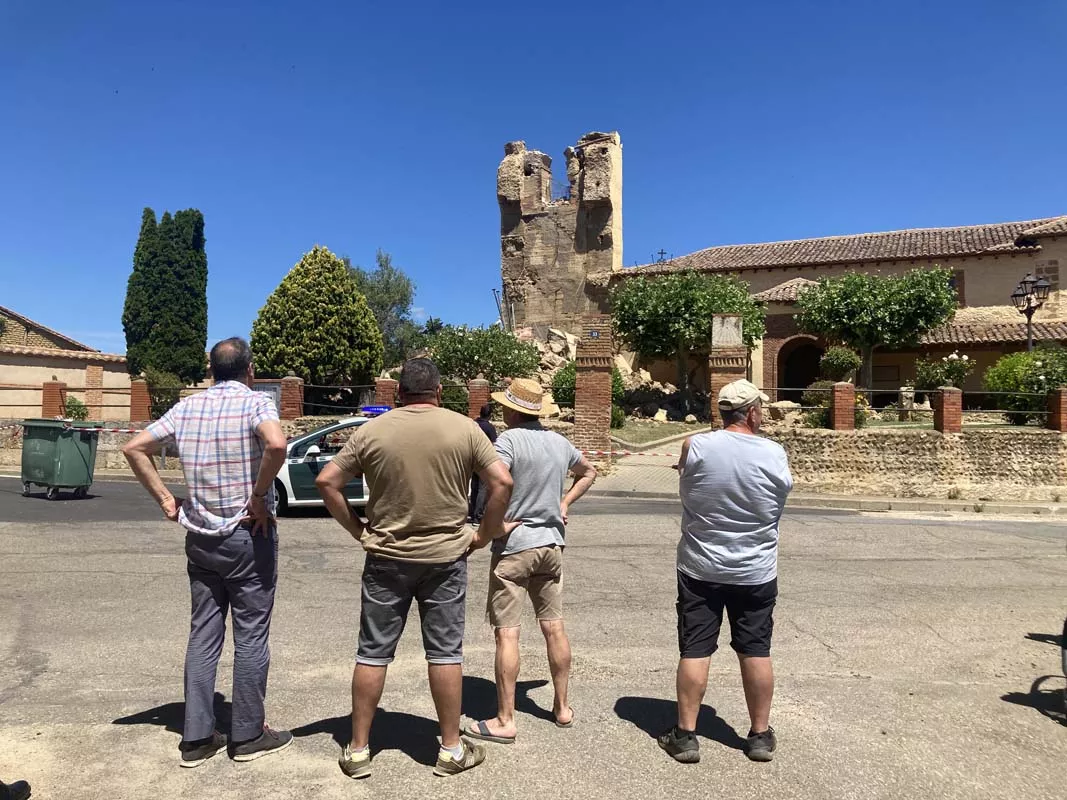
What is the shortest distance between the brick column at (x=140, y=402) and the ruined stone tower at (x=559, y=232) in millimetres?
22911

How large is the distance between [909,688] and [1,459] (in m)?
22.9

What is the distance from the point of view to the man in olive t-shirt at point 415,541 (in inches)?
124

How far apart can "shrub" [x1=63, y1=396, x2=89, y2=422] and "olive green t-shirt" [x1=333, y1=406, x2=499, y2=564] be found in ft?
71.0

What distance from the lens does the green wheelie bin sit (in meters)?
12.6

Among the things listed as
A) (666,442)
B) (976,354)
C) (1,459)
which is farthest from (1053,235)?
(1,459)

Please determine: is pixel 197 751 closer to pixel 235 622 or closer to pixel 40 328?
pixel 235 622

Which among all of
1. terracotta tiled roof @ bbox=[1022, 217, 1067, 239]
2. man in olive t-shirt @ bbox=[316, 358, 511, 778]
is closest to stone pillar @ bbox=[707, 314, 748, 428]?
man in olive t-shirt @ bbox=[316, 358, 511, 778]

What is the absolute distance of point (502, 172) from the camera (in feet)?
138

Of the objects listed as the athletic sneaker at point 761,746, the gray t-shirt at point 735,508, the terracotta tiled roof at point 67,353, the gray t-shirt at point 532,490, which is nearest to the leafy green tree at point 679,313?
the terracotta tiled roof at point 67,353

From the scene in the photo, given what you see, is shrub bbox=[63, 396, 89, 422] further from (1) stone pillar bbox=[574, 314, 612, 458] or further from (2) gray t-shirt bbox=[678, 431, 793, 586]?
(2) gray t-shirt bbox=[678, 431, 793, 586]

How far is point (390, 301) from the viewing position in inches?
1773

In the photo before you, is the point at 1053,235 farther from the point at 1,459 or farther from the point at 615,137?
the point at 1,459

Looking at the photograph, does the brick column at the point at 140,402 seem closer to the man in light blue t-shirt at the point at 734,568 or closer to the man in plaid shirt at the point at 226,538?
the man in plaid shirt at the point at 226,538

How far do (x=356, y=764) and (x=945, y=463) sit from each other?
16.0 meters
